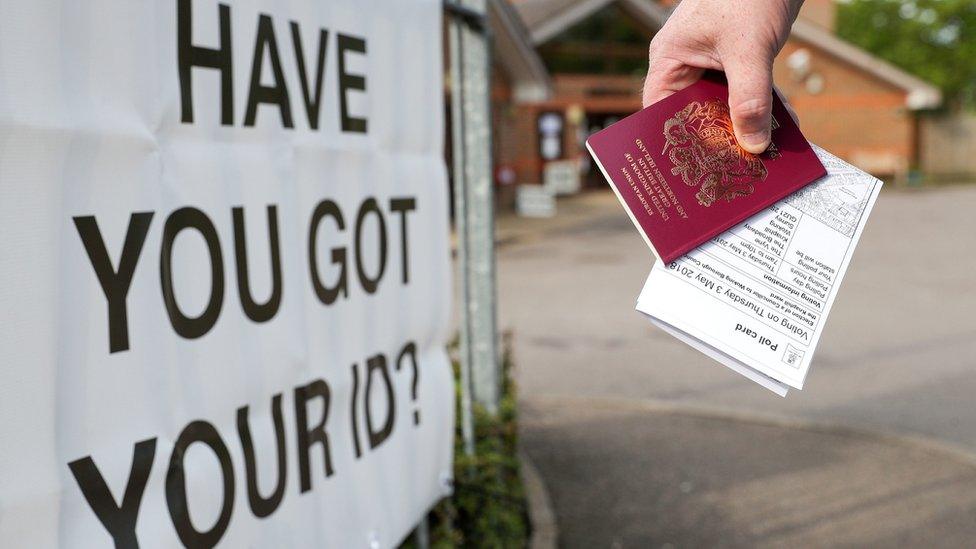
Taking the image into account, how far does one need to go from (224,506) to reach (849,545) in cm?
304

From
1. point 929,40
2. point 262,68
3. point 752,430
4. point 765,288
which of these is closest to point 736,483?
point 752,430

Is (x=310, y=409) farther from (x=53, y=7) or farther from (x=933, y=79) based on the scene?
(x=933, y=79)

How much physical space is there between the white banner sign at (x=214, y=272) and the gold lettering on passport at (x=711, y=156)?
36.5 inches

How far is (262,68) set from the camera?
2.09m

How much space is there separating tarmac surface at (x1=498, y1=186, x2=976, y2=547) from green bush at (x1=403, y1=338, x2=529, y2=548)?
1.65ft

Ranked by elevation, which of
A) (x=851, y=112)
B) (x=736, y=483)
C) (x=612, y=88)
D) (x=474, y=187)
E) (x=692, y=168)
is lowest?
(x=736, y=483)

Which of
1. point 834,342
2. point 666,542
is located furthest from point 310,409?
point 834,342

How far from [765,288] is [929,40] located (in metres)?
54.7

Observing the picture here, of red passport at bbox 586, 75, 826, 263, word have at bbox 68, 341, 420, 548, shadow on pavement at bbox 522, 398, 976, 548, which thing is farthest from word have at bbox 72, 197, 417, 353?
shadow on pavement at bbox 522, 398, 976, 548

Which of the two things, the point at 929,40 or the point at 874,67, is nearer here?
the point at 874,67

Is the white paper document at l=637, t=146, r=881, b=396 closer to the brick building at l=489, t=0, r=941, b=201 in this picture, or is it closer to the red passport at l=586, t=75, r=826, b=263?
the red passport at l=586, t=75, r=826, b=263

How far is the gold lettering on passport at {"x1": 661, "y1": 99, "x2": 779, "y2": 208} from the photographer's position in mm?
1402

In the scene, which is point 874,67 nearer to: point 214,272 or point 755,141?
point 214,272

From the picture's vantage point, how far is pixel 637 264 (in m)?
13.9
